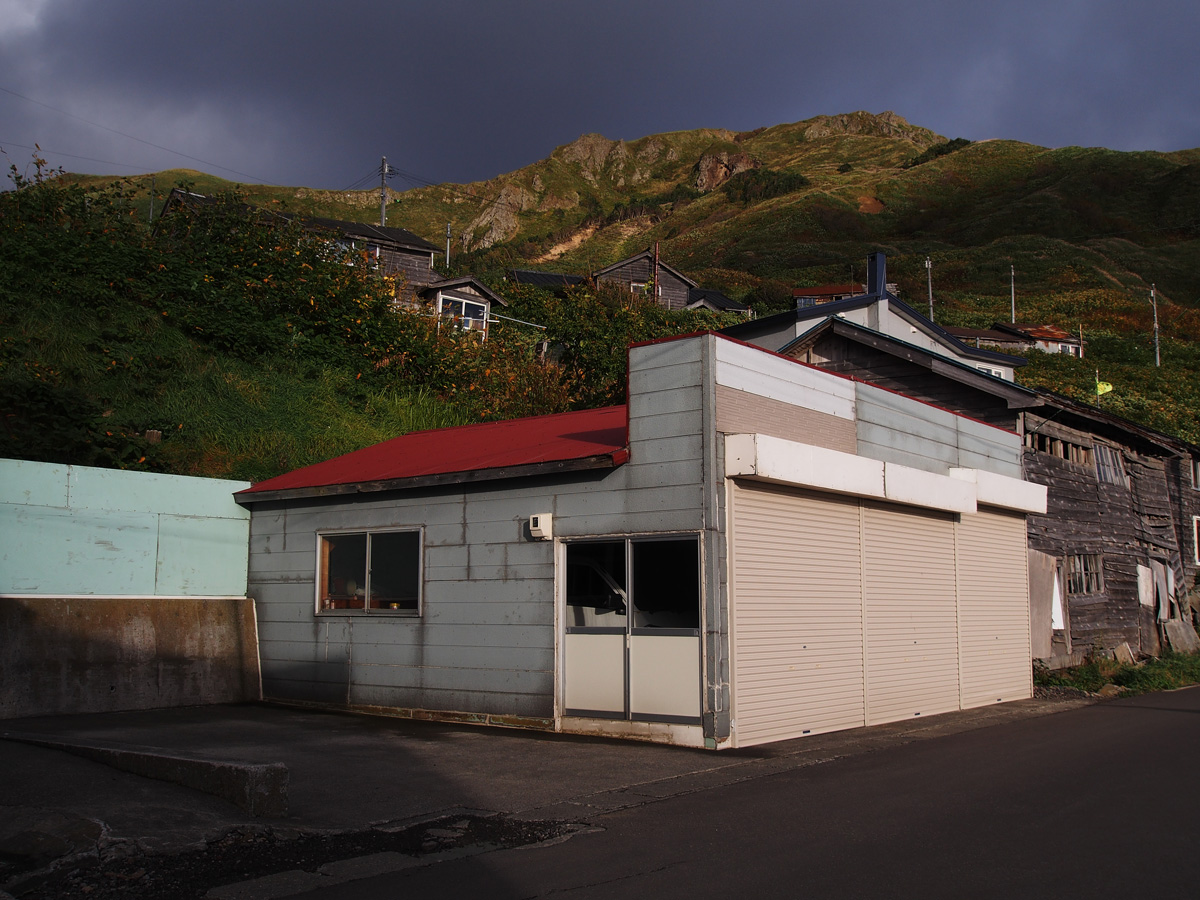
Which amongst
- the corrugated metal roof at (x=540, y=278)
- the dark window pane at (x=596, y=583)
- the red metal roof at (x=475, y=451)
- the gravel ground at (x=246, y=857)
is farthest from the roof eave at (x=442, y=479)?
the corrugated metal roof at (x=540, y=278)

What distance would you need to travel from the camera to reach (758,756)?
372 inches

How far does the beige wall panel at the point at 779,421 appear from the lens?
1022 centimetres

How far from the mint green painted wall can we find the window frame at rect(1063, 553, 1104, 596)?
14447 millimetres

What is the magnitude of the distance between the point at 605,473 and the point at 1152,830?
602 cm

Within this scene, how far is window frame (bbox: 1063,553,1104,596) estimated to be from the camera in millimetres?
18400

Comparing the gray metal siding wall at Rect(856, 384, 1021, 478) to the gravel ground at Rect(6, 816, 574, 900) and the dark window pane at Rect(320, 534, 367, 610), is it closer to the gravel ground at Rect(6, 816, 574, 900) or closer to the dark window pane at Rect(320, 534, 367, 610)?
the dark window pane at Rect(320, 534, 367, 610)

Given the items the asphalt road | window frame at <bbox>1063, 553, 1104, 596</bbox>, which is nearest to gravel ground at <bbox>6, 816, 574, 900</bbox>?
the asphalt road

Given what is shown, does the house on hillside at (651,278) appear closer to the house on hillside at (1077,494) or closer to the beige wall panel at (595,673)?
the house on hillside at (1077,494)

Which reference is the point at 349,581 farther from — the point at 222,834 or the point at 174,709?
the point at 222,834

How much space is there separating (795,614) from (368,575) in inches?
219

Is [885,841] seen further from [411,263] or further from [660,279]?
[660,279]

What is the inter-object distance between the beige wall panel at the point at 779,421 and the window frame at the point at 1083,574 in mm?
8596

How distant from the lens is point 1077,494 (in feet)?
63.1

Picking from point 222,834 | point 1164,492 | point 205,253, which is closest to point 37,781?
point 222,834
